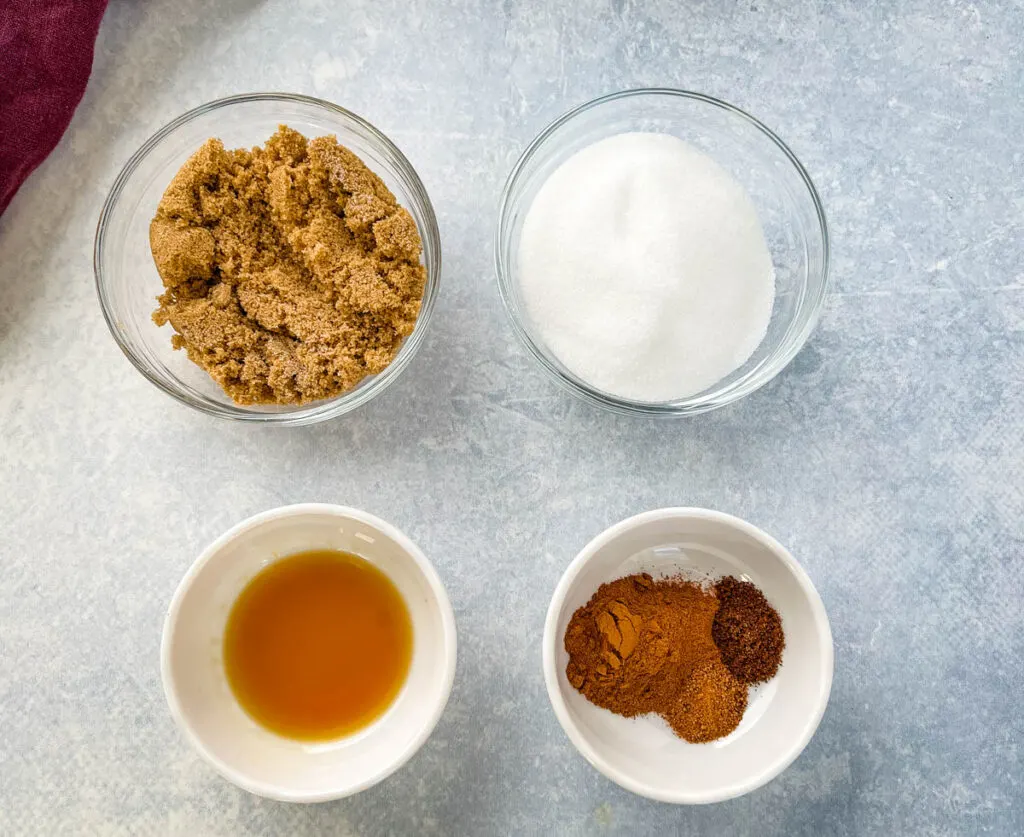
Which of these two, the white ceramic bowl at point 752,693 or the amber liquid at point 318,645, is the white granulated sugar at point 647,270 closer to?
the white ceramic bowl at point 752,693

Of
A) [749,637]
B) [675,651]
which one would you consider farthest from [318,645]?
[749,637]

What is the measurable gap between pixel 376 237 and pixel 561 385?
0.38 m

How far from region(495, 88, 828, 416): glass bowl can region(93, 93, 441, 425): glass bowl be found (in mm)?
172

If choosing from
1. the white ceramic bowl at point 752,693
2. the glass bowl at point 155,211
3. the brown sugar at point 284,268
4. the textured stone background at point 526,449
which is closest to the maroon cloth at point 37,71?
the textured stone background at point 526,449

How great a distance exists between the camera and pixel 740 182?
1498 millimetres

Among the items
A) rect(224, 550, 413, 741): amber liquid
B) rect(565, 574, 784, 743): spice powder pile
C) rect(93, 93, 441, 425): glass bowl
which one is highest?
rect(93, 93, 441, 425): glass bowl

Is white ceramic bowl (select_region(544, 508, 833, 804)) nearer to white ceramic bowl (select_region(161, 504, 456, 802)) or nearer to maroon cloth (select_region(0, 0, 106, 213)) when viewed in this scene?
white ceramic bowl (select_region(161, 504, 456, 802))

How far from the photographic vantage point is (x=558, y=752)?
→ 1455mm

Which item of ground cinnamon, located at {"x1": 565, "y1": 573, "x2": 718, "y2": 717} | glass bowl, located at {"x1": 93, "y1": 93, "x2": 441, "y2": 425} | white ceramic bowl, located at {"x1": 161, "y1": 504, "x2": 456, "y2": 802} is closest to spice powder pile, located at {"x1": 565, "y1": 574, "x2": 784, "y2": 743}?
ground cinnamon, located at {"x1": 565, "y1": 573, "x2": 718, "y2": 717}

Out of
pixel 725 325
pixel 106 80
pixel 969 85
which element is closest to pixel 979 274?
pixel 969 85

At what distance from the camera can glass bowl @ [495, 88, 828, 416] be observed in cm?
139

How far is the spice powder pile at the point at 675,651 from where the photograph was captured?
1.33 m

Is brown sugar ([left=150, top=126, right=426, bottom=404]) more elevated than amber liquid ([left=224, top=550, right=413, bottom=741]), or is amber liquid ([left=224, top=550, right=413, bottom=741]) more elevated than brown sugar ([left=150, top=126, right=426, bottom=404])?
brown sugar ([left=150, top=126, right=426, bottom=404])

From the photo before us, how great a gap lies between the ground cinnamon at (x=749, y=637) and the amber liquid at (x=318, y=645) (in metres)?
0.54
